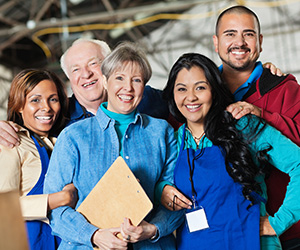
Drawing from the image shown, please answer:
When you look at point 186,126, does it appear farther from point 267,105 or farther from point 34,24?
point 34,24

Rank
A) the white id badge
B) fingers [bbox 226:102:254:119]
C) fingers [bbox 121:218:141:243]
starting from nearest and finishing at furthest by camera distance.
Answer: fingers [bbox 121:218:141:243] → the white id badge → fingers [bbox 226:102:254:119]

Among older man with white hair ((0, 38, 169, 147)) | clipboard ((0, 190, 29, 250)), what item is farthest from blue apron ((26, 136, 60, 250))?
clipboard ((0, 190, 29, 250))

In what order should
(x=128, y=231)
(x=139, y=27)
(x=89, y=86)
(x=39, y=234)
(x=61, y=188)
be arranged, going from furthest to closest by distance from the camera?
(x=139, y=27), (x=89, y=86), (x=39, y=234), (x=61, y=188), (x=128, y=231)

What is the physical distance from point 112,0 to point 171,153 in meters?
9.22

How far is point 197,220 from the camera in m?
1.88

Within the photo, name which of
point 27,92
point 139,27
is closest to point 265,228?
point 27,92

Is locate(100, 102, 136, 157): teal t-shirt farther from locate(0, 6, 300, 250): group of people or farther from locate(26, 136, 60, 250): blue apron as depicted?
locate(26, 136, 60, 250): blue apron

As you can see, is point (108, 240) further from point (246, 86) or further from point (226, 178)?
point (246, 86)

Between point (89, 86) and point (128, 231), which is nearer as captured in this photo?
point (128, 231)

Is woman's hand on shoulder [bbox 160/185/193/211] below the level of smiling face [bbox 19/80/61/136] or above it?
below

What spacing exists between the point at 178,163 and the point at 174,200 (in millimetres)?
201

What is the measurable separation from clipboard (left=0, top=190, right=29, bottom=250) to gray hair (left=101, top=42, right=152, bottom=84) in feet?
4.23

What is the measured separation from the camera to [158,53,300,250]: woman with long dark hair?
1850 millimetres

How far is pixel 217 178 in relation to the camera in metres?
1.89
